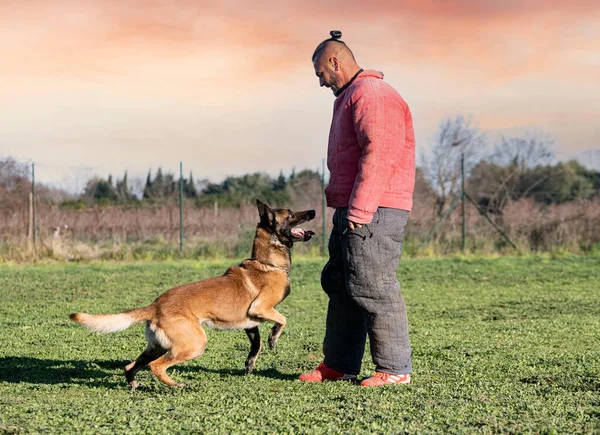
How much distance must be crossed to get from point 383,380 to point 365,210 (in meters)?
1.12

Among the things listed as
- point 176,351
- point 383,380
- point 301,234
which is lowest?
point 383,380

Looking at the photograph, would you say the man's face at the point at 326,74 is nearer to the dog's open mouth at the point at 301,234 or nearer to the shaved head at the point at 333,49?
the shaved head at the point at 333,49

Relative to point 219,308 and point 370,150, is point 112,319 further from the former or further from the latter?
point 370,150

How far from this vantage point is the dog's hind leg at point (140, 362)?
16.1ft

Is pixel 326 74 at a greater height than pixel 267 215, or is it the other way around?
pixel 326 74

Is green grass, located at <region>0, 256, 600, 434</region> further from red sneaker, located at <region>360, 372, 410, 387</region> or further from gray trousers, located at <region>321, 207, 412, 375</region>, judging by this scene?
gray trousers, located at <region>321, 207, 412, 375</region>

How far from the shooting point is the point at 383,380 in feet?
15.6

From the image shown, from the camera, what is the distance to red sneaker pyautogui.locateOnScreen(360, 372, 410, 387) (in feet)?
15.6

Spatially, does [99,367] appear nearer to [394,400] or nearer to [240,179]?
[394,400]

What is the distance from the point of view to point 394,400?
4215 millimetres

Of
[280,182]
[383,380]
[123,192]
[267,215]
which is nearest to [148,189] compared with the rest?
[123,192]

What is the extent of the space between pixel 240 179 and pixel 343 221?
549 inches

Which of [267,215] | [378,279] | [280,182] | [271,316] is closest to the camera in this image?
[378,279]

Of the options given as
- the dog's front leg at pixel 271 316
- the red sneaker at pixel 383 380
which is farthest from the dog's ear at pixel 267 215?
the red sneaker at pixel 383 380
